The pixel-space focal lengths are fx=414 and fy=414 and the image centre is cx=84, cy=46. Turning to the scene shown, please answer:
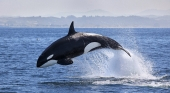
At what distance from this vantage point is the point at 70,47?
22.5 metres

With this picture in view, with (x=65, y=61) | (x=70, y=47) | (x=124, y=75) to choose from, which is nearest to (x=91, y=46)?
(x=70, y=47)

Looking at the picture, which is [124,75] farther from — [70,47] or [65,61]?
[65,61]

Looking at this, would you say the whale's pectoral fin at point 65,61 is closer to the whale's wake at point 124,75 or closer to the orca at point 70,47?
the orca at point 70,47

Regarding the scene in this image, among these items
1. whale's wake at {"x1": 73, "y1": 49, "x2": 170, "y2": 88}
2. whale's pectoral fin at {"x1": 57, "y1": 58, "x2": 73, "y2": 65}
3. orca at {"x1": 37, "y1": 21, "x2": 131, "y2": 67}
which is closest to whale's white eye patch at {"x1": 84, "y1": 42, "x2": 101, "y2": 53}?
orca at {"x1": 37, "y1": 21, "x2": 131, "y2": 67}

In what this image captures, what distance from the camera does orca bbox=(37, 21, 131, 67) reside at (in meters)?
22.0

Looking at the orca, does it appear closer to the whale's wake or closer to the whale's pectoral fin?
the whale's pectoral fin

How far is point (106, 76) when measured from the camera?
30656 mm

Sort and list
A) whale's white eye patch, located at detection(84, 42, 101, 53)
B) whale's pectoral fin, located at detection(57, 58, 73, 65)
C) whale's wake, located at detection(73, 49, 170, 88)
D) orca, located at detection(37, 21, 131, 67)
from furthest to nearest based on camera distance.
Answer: whale's wake, located at detection(73, 49, 170, 88) < whale's white eye patch, located at detection(84, 42, 101, 53) < orca, located at detection(37, 21, 131, 67) < whale's pectoral fin, located at detection(57, 58, 73, 65)

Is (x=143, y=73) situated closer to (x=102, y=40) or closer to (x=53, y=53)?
(x=102, y=40)

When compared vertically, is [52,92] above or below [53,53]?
below

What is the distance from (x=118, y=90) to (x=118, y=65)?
852 centimetres

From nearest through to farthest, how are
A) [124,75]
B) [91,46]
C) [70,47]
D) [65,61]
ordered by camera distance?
[65,61] < [70,47] < [91,46] < [124,75]

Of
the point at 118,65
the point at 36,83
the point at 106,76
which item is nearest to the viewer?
the point at 36,83

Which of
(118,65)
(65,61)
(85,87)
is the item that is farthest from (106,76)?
(65,61)
